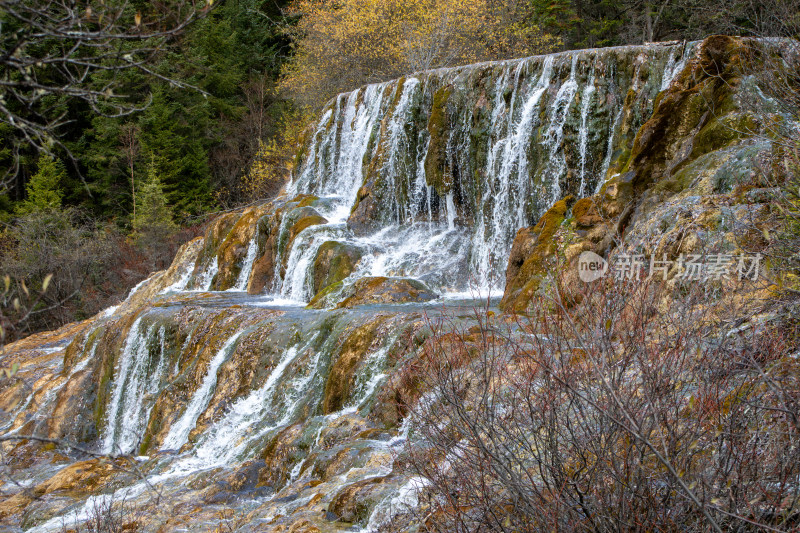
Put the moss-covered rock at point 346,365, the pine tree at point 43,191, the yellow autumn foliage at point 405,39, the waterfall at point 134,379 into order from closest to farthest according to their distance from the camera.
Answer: the moss-covered rock at point 346,365
the waterfall at point 134,379
the yellow autumn foliage at point 405,39
the pine tree at point 43,191

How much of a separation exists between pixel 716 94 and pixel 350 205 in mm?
9330

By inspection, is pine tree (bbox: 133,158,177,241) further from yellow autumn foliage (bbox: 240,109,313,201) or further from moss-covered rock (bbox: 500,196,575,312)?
moss-covered rock (bbox: 500,196,575,312)

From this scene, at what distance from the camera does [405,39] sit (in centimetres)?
1944

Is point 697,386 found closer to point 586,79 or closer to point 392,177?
point 586,79

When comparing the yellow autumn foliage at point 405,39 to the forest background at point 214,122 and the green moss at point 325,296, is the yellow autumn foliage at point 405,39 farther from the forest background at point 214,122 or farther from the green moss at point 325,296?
the green moss at point 325,296

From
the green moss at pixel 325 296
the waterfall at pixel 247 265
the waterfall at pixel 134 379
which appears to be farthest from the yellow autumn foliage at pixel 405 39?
the waterfall at pixel 134 379

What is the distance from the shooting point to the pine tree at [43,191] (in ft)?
68.7

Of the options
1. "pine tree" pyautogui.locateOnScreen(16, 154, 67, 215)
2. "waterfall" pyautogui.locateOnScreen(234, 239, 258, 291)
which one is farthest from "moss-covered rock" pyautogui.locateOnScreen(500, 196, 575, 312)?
"pine tree" pyautogui.locateOnScreen(16, 154, 67, 215)

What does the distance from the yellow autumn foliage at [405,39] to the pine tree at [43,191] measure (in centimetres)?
884

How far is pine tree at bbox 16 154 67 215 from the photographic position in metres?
21.0

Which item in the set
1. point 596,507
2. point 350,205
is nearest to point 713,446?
point 596,507

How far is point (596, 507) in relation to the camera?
8.29ft

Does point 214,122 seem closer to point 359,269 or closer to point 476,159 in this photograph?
point 476,159

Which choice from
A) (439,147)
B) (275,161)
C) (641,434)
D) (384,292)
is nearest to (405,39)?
(439,147)
